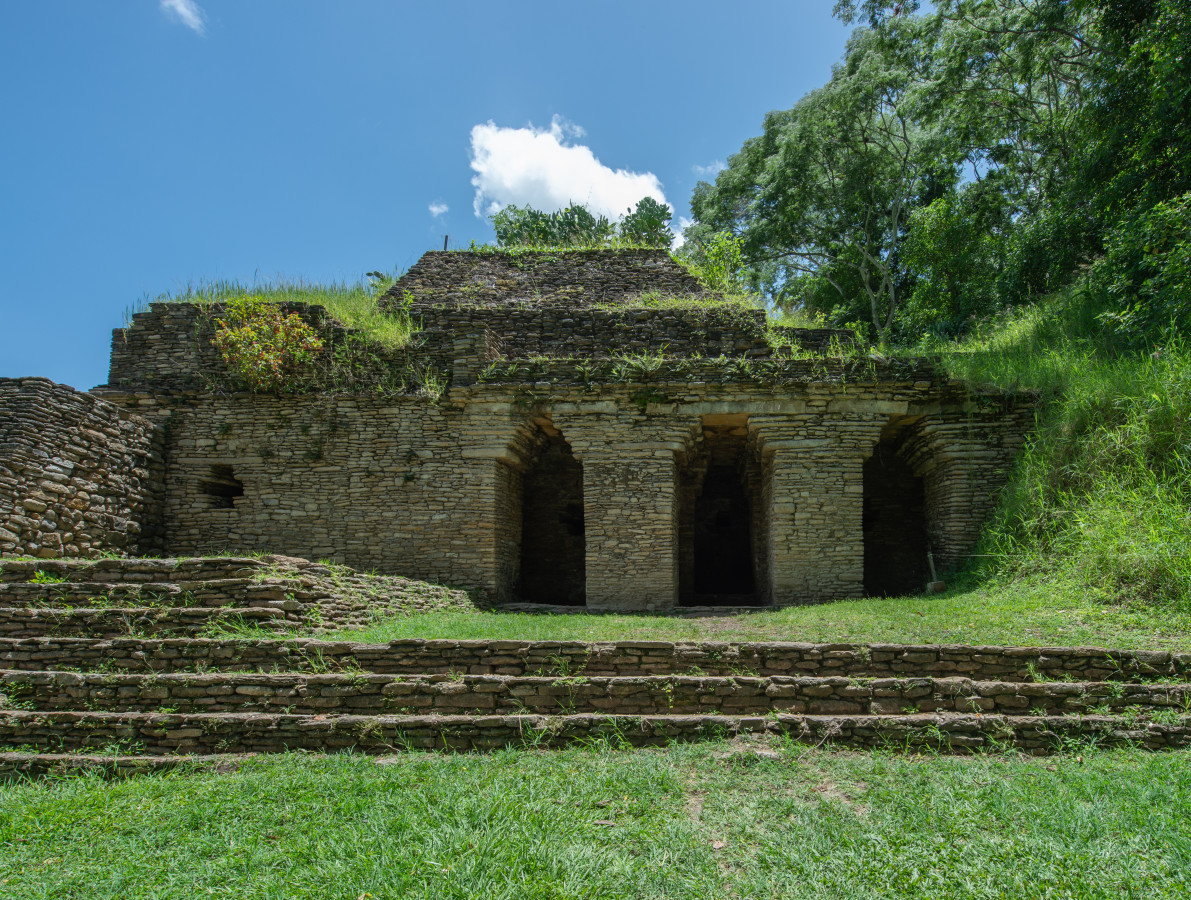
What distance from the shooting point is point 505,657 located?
529 cm

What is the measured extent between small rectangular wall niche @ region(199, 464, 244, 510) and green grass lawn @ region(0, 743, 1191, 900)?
6.30 m

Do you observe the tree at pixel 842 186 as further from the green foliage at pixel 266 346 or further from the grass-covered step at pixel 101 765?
the grass-covered step at pixel 101 765

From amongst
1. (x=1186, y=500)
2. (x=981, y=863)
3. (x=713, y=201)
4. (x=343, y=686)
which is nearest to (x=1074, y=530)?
(x=1186, y=500)

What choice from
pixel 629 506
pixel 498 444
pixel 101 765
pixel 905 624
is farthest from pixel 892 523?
pixel 101 765

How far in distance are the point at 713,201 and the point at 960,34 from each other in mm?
9938

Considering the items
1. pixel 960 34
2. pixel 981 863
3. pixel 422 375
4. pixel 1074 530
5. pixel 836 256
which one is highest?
pixel 960 34

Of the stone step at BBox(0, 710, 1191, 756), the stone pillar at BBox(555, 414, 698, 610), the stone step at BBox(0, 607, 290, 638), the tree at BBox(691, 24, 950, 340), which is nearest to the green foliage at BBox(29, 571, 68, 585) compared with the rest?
the stone step at BBox(0, 607, 290, 638)

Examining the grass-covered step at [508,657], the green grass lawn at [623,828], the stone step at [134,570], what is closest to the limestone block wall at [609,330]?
the stone step at [134,570]

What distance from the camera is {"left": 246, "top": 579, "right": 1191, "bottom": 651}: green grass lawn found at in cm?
546

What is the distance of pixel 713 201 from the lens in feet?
75.6

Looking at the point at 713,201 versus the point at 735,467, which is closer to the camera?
the point at 735,467

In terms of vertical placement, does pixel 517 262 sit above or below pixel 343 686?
above

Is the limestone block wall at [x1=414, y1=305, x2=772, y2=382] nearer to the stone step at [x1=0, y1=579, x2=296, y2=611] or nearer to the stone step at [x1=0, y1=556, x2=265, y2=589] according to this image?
the stone step at [x1=0, y1=556, x2=265, y2=589]

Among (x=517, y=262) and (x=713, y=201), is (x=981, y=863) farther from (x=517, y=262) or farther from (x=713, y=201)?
(x=713, y=201)
